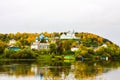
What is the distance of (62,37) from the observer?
94.5 metres

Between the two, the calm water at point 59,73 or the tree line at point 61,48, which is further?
the tree line at point 61,48

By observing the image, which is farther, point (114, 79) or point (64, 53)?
point (64, 53)

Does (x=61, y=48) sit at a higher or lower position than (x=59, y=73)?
lower

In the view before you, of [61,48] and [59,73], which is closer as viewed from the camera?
[59,73]

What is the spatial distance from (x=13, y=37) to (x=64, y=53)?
91.4ft

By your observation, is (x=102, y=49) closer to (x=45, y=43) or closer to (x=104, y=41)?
(x=45, y=43)

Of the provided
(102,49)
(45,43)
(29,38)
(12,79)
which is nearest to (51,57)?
(102,49)

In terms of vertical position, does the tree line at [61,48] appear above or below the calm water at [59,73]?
below

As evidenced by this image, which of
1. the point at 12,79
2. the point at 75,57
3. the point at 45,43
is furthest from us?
the point at 45,43

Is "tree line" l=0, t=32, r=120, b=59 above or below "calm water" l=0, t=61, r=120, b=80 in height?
below

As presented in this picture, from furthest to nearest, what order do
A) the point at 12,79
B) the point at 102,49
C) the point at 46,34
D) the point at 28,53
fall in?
the point at 46,34 → the point at 102,49 → the point at 28,53 → the point at 12,79

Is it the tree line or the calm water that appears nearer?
the calm water

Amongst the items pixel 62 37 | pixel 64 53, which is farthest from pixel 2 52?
pixel 62 37

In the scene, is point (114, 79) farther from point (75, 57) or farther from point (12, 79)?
point (75, 57)
